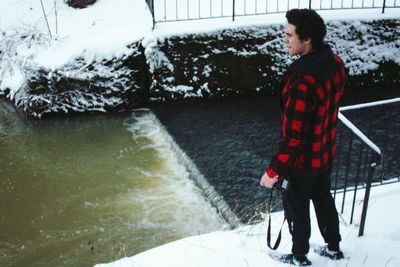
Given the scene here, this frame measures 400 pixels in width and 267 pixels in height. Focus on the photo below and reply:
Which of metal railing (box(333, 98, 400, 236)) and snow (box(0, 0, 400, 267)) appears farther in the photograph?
snow (box(0, 0, 400, 267))

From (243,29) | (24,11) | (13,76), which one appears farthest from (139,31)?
(24,11)

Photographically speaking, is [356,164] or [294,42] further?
[356,164]

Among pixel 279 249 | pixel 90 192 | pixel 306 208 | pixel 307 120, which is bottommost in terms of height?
pixel 90 192

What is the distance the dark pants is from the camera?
3654 millimetres

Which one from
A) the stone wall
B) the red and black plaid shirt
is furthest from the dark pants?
the stone wall

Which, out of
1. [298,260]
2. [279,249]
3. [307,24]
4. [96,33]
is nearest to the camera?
[307,24]

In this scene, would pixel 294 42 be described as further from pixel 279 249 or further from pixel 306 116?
pixel 279 249

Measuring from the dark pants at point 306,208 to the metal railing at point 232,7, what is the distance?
21.0 ft

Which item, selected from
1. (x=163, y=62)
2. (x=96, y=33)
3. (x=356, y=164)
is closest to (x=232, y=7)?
(x=163, y=62)

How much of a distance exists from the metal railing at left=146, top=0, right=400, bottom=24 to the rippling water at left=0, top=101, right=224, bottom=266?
83.1 inches

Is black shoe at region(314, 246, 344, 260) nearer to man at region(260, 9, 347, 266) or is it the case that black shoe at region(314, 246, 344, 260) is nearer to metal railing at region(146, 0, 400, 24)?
man at region(260, 9, 347, 266)

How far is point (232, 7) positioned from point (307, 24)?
7.24 meters

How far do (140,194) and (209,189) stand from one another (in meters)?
0.99

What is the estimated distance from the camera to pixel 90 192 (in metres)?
7.29
